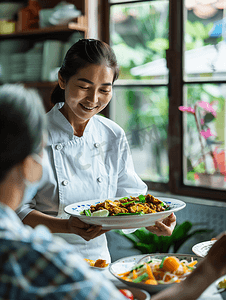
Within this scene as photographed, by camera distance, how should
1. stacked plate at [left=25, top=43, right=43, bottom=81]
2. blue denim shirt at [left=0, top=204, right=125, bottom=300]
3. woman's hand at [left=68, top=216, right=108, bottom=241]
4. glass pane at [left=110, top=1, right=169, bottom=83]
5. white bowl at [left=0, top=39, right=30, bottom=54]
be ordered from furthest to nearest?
white bowl at [left=0, top=39, right=30, bottom=54]
stacked plate at [left=25, top=43, right=43, bottom=81]
glass pane at [left=110, top=1, right=169, bottom=83]
woman's hand at [left=68, top=216, right=108, bottom=241]
blue denim shirt at [left=0, top=204, right=125, bottom=300]

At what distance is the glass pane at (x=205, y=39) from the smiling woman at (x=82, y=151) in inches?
46.7

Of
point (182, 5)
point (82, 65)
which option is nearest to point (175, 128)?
A: point (182, 5)

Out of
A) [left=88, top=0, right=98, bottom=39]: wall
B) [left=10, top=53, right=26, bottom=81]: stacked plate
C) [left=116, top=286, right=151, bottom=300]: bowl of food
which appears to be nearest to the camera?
[left=116, top=286, right=151, bottom=300]: bowl of food

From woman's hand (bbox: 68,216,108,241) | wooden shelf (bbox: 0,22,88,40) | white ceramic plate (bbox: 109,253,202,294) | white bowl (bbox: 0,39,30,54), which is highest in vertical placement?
wooden shelf (bbox: 0,22,88,40)

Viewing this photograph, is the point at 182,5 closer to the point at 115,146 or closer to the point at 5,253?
the point at 115,146

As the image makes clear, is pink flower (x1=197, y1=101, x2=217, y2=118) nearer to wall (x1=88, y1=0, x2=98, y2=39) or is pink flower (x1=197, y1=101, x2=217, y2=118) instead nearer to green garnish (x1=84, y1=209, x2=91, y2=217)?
wall (x1=88, y1=0, x2=98, y2=39)

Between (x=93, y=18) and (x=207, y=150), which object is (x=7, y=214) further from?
(x=93, y=18)

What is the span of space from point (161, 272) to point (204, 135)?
1699mm

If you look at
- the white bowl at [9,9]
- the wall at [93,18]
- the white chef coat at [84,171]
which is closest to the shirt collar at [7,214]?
the white chef coat at [84,171]

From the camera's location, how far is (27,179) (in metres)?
0.76

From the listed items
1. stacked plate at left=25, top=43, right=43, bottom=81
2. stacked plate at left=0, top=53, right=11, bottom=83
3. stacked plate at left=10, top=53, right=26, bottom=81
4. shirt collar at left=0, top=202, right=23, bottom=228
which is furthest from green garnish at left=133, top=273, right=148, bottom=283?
stacked plate at left=0, top=53, right=11, bottom=83

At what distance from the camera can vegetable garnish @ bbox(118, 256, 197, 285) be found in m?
1.10

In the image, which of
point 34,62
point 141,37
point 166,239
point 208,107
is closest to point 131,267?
point 166,239

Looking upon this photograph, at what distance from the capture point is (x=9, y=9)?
3352 millimetres
